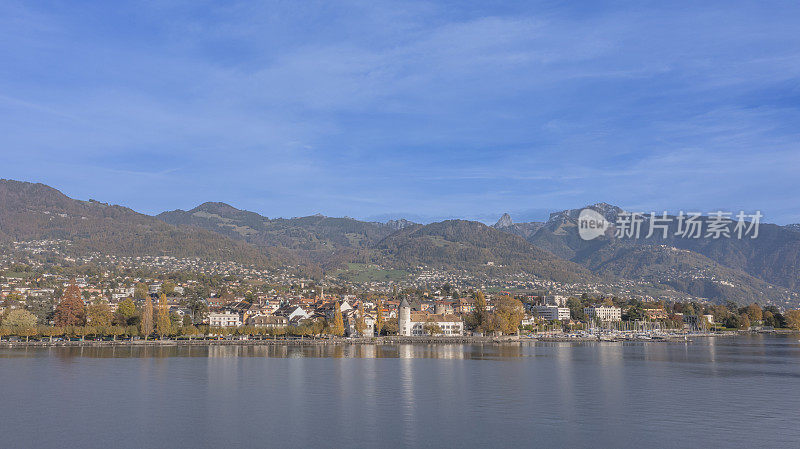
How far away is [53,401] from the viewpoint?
39125 mm

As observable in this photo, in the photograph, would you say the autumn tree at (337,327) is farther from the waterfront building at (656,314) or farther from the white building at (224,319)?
the waterfront building at (656,314)

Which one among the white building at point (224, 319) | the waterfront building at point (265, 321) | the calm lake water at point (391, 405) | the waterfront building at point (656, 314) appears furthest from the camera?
the waterfront building at point (656, 314)

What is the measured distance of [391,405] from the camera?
38.8 metres

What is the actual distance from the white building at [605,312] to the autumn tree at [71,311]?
132654 mm

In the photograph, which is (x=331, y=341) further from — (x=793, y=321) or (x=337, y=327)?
(x=793, y=321)

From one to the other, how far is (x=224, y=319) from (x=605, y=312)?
114804 millimetres

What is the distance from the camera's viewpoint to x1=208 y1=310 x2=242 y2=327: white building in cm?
12625

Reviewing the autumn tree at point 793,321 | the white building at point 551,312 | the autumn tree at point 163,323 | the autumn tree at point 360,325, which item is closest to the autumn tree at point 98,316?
the autumn tree at point 163,323

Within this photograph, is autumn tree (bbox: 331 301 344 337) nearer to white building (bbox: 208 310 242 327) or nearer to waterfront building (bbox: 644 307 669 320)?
white building (bbox: 208 310 242 327)

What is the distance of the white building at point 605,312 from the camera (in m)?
185

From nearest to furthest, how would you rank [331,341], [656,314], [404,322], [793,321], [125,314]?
[331,341] < [125,314] < [404,322] < [793,321] < [656,314]

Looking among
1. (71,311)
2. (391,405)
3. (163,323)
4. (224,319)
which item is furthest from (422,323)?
(391,405)

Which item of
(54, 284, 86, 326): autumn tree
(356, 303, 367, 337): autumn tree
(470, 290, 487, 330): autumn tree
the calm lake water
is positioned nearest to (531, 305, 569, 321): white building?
(470, 290, 487, 330): autumn tree

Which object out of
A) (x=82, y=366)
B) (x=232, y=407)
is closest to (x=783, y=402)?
(x=232, y=407)
